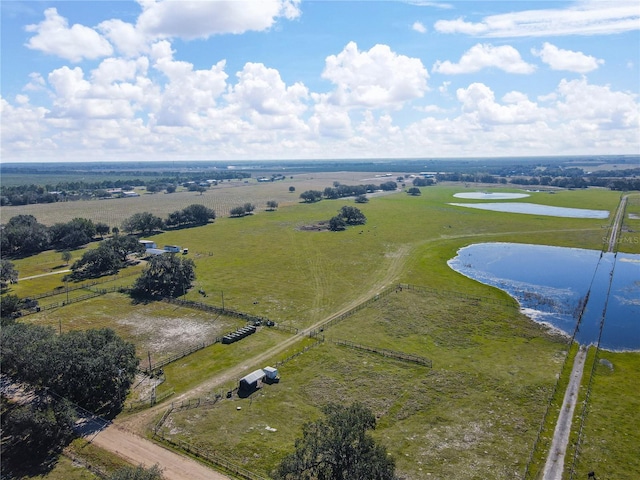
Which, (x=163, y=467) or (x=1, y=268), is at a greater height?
(x=1, y=268)

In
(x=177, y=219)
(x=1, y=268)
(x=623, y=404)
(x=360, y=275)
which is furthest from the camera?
(x=177, y=219)

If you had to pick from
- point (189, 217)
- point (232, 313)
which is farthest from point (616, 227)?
point (189, 217)

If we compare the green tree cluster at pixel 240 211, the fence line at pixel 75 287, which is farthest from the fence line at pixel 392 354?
the green tree cluster at pixel 240 211

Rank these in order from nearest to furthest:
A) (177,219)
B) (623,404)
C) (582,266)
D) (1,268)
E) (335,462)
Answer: (335,462)
(623,404)
(1,268)
(582,266)
(177,219)

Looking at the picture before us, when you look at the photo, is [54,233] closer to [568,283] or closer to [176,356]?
[176,356]

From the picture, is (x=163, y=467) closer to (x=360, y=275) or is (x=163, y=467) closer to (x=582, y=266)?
(x=360, y=275)

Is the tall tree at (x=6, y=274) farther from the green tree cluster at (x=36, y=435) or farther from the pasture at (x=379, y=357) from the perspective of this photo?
the green tree cluster at (x=36, y=435)

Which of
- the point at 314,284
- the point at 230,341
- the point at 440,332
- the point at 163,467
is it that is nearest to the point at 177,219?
the point at 314,284

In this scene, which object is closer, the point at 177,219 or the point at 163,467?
the point at 163,467
